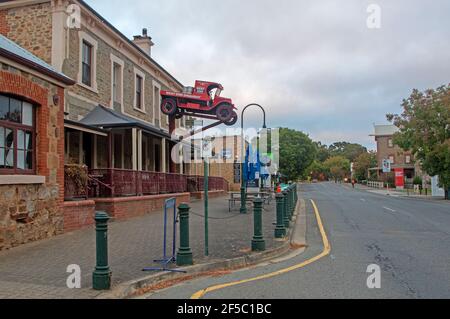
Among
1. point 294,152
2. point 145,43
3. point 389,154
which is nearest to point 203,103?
point 145,43

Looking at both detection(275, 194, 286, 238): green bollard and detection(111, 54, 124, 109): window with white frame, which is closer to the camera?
detection(275, 194, 286, 238): green bollard

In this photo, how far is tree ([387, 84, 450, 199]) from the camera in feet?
117

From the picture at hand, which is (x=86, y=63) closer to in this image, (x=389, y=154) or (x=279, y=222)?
(x=279, y=222)

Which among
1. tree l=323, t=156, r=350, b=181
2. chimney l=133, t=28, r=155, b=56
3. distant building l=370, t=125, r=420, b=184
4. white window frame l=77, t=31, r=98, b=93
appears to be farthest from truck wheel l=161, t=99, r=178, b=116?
tree l=323, t=156, r=350, b=181

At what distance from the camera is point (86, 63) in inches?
704

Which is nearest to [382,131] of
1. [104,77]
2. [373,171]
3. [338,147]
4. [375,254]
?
[373,171]

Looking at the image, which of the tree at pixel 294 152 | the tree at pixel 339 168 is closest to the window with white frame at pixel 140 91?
the tree at pixel 294 152

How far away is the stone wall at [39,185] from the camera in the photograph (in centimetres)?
946

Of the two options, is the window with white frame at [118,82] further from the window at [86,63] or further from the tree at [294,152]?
the tree at [294,152]

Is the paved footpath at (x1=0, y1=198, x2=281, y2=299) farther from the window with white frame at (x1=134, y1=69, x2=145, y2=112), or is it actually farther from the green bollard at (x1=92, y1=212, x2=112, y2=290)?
the window with white frame at (x1=134, y1=69, x2=145, y2=112)

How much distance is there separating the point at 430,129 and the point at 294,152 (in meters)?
31.9

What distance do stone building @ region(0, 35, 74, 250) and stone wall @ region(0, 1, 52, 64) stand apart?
17.9 feet
